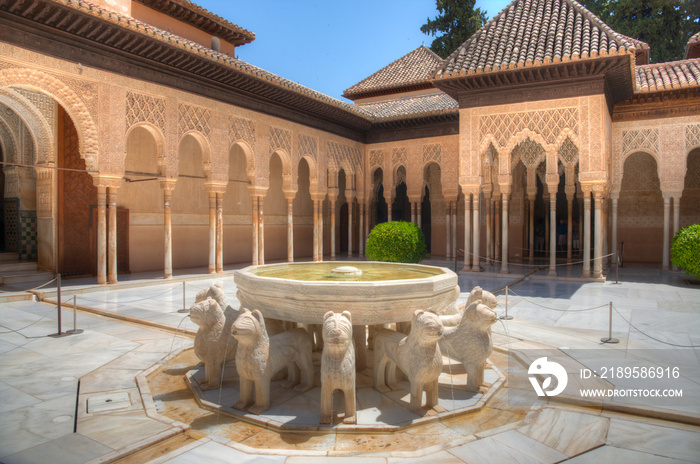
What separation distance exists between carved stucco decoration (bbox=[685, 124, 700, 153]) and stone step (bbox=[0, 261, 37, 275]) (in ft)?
57.6

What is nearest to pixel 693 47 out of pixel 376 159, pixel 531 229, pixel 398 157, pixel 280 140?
pixel 531 229

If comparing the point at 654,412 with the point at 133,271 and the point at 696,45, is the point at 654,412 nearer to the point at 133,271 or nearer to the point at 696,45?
the point at 133,271

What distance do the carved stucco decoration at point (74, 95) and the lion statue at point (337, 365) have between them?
8.52 meters

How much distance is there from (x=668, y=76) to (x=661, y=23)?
12168mm

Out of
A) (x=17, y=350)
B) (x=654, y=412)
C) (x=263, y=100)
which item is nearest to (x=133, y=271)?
(x=263, y=100)

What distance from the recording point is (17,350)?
5.25m

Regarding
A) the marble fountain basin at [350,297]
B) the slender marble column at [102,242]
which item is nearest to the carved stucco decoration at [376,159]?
the slender marble column at [102,242]

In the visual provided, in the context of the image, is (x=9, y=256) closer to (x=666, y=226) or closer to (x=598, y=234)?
(x=598, y=234)

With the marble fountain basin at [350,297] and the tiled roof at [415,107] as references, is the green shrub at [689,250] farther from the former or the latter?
the marble fountain basin at [350,297]

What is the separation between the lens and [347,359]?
11.0ft

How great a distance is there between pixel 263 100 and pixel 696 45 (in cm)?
1650

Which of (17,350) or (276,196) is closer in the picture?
(17,350)

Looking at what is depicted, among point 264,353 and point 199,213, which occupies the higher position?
point 199,213

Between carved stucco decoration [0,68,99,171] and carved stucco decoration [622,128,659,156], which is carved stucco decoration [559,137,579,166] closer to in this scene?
carved stucco decoration [622,128,659,156]
